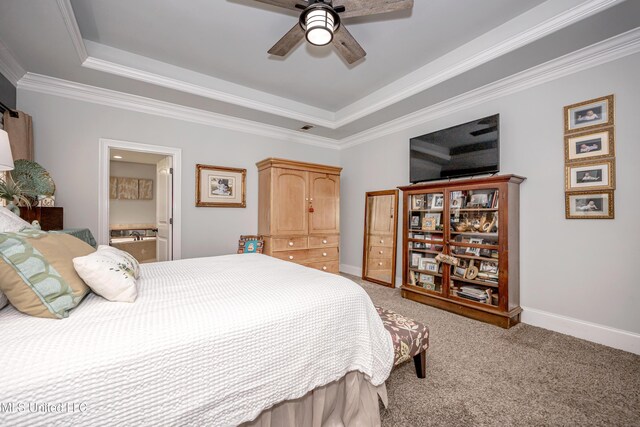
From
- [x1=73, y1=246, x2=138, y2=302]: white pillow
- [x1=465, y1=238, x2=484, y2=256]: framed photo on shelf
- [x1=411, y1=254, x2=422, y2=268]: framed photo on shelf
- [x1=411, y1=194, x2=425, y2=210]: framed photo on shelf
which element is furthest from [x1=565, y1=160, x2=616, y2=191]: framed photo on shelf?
[x1=73, y1=246, x2=138, y2=302]: white pillow

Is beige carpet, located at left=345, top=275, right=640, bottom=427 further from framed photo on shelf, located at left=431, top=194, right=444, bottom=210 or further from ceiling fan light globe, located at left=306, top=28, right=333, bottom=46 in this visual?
ceiling fan light globe, located at left=306, top=28, right=333, bottom=46

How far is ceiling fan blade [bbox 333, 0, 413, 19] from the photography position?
1.77 metres

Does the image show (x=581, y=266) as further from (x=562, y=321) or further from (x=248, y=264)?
(x=248, y=264)

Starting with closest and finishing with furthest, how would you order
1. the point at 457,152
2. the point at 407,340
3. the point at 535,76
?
the point at 407,340 → the point at 535,76 → the point at 457,152

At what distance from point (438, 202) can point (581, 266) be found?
140cm

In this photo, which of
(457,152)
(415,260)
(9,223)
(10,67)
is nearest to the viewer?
(9,223)

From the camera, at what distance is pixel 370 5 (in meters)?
1.81

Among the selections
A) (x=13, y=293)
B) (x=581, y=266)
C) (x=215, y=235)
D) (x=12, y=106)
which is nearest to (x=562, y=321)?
(x=581, y=266)

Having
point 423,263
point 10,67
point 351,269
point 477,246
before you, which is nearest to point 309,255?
point 351,269

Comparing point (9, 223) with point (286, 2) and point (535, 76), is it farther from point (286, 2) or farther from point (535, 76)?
point (535, 76)

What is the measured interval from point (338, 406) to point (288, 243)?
272 cm

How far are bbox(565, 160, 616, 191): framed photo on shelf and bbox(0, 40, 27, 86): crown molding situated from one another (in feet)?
17.0

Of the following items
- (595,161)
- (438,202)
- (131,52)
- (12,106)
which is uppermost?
(131,52)

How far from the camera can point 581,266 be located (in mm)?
2475
